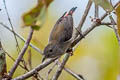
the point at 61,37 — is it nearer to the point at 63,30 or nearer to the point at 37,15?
the point at 63,30

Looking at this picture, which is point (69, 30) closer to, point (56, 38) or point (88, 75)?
point (56, 38)

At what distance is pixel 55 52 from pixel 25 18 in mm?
1581

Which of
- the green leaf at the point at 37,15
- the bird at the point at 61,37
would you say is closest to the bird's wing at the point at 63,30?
the bird at the point at 61,37

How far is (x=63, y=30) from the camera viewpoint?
262 centimetres

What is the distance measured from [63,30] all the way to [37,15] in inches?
70.2

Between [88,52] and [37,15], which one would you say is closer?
[37,15]

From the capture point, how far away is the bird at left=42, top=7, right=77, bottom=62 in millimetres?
2420

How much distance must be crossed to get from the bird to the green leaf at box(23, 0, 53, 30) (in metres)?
1.50

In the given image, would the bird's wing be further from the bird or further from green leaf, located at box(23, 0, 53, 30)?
green leaf, located at box(23, 0, 53, 30)

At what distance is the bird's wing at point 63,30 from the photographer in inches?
101

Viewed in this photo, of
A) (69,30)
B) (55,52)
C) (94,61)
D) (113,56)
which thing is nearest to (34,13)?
(55,52)

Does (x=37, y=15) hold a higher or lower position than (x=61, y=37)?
higher

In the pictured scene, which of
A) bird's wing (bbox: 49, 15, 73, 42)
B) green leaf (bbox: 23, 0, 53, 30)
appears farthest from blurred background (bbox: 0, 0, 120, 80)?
green leaf (bbox: 23, 0, 53, 30)

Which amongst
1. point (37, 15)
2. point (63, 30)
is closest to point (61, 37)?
point (63, 30)
